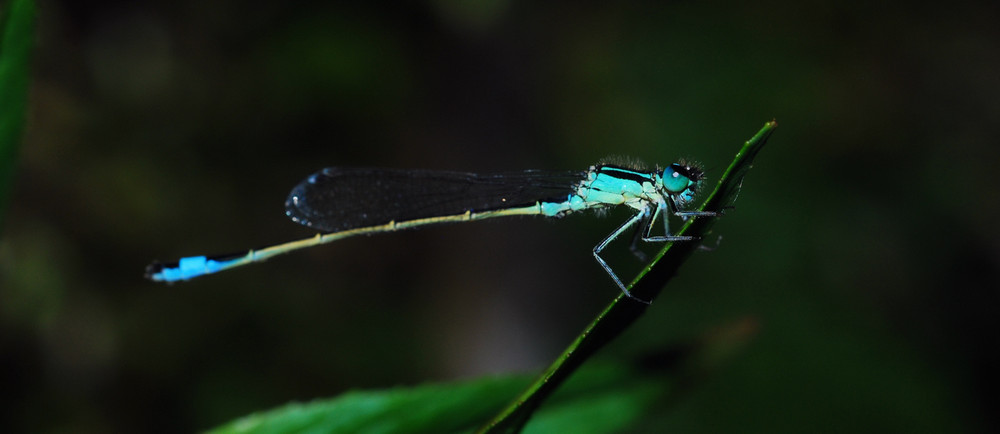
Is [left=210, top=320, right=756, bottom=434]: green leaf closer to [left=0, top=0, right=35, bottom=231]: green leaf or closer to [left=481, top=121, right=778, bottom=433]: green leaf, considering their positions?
[left=481, top=121, right=778, bottom=433]: green leaf

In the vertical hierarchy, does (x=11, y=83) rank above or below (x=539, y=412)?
above

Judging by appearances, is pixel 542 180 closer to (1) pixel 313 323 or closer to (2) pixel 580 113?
(1) pixel 313 323

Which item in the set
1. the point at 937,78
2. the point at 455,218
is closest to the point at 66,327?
the point at 455,218

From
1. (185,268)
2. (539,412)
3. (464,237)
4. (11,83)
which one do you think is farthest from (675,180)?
(464,237)

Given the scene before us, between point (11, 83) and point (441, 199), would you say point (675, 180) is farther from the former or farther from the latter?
point (11, 83)

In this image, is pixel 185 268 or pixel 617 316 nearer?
pixel 617 316
